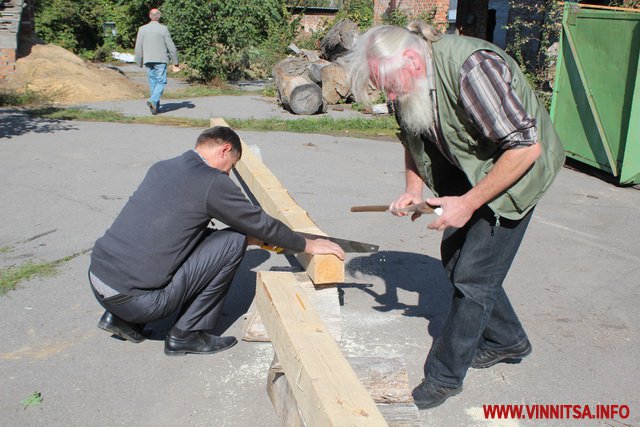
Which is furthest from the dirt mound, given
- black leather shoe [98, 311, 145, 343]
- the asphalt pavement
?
black leather shoe [98, 311, 145, 343]

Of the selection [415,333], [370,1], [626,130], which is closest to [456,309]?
[415,333]

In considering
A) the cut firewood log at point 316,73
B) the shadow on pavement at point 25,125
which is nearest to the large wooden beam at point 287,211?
the shadow on pavement at point 25,125

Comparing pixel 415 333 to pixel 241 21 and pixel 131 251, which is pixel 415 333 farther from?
pixel 241 21

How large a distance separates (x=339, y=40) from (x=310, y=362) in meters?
16.7

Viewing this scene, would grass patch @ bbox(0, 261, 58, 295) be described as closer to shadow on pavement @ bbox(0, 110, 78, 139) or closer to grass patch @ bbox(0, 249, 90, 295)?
grass patch @ bbox(0, 249, 90, 295)

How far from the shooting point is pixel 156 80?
42.0ft

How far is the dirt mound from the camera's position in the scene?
47.0ft

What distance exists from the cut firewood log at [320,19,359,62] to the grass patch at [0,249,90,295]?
1408 cm

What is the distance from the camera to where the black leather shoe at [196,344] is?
3760 mm

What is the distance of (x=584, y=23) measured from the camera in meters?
8.70

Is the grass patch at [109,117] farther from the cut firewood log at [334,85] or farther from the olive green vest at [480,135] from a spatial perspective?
the olive green vest at [480,135]

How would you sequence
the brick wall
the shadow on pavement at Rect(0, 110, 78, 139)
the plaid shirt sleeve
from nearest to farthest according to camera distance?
1. the plaid shirt sleeve
2. the shadow on pavement at Rect(0, 110, 78, 139)
3. the brick wall

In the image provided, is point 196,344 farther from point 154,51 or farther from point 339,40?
point 339,40

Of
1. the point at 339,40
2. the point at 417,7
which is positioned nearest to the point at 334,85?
the point at 339,40
